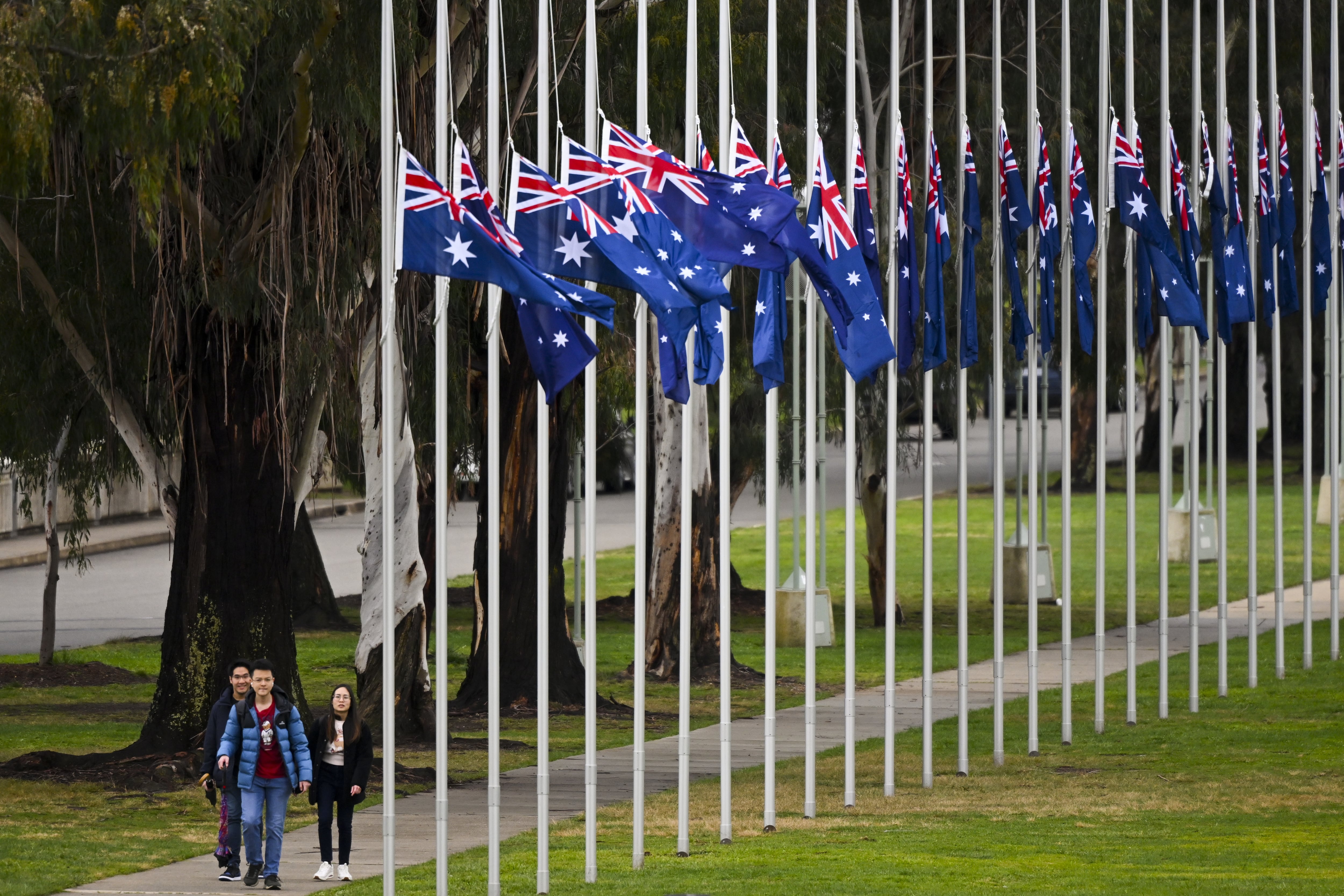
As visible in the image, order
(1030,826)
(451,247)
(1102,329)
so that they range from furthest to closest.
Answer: (1102,329)
(1030,826)
(451,247)

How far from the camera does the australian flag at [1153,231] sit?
18.5 metres

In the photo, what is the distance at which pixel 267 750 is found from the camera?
40.8ft

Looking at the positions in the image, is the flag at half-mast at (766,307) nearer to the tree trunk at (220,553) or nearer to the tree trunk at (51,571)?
the tree trunk at (220,553)

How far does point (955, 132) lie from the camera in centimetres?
2669

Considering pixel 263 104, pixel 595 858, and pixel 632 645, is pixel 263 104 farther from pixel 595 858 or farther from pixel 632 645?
pixel 632 645

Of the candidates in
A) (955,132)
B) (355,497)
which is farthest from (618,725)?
(355,497)

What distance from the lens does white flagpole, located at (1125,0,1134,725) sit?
61.6ft

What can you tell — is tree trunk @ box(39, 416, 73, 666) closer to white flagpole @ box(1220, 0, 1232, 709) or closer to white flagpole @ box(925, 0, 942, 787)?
white flagpole @ box(925, 0, 942, 787)

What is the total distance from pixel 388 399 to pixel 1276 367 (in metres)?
12.4

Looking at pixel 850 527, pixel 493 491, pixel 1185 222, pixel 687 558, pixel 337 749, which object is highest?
pixel 1185 222

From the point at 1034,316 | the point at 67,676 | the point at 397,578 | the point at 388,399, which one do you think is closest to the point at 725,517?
the point at 388,399

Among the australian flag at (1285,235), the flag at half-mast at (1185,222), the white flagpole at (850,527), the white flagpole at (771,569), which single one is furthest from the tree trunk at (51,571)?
the australian flag at (1285,235)

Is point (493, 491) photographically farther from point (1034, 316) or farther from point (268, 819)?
point (1034, 316)

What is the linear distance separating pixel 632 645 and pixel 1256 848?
15.0 metres
